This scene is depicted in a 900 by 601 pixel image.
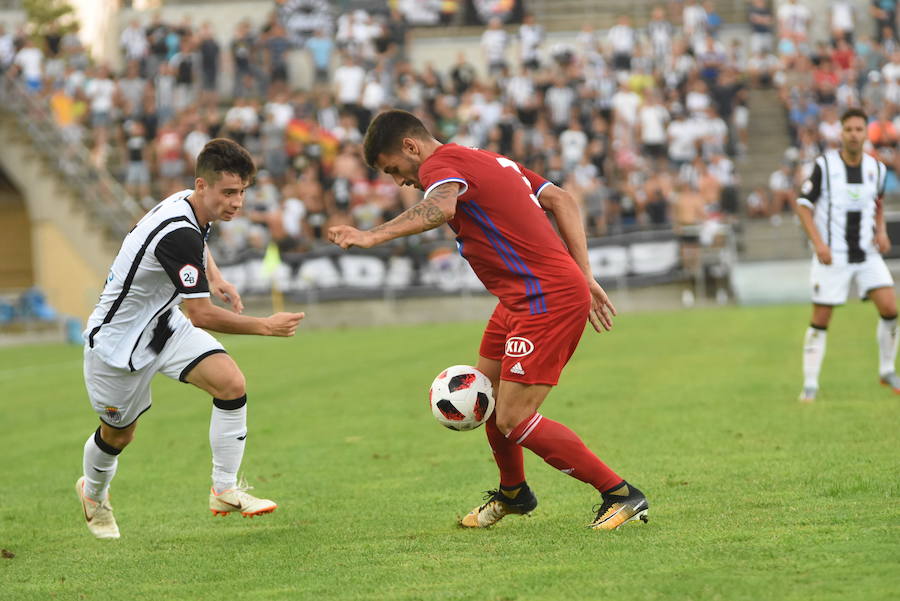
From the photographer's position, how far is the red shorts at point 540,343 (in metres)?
6.62

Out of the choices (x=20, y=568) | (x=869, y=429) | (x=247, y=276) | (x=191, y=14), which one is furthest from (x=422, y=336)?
(x=191, y=14)

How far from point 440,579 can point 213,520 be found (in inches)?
105

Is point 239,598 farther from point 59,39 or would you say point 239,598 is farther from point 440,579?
point 59,39

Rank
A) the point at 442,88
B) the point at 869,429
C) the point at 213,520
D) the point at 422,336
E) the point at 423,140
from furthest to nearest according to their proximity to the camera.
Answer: the point at 442,88
the point at 422,336
the point at 869,429
the point at 213,520
the point at 423,140

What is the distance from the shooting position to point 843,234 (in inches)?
469

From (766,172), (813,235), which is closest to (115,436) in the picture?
(813,235)

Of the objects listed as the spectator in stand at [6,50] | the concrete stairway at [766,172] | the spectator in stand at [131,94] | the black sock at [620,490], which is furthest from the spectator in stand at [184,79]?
the black sock at [620,490]

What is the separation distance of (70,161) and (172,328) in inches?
1009

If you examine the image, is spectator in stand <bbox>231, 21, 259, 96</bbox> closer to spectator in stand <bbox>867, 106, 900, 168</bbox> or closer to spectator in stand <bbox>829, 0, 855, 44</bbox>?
spectator in stand <bbox>829, 0, 855, 44</bbox>

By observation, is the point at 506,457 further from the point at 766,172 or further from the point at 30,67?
the point at 30,67

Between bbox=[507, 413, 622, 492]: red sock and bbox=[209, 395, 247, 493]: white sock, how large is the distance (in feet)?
5.35

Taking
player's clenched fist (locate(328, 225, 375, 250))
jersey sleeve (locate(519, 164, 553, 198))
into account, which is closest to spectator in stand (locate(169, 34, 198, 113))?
jersey sleeve (locate(519, 164, 553, 198))

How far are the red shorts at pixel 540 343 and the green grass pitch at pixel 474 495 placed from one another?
33.6 inches

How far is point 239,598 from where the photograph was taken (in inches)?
228
